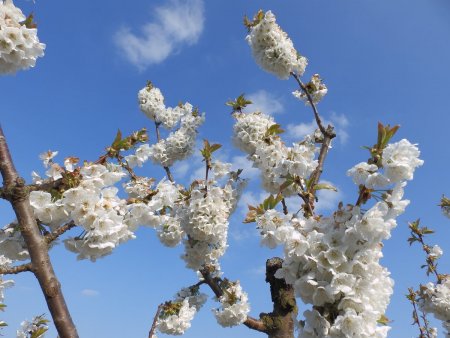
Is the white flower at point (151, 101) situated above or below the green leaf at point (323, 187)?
above

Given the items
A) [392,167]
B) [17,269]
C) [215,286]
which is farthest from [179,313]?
[392,167]

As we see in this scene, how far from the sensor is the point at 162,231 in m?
6.51

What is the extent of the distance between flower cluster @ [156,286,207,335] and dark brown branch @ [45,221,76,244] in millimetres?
4711

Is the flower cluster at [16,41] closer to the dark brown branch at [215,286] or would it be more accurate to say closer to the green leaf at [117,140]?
the green leaf at [117,140]

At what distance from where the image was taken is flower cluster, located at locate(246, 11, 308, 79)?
20.1 feet

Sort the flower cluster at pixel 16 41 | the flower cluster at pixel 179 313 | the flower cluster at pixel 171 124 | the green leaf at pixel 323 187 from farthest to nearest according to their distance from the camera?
1. the flower cluster at pixel 171 124
2. the flower cluster at pixel 179 313
3. the green leaf at pixel 323 187
4. the flower cluster at pixel 16 41

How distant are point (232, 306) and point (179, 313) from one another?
1008 mm

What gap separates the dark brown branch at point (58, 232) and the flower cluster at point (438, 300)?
203 inches

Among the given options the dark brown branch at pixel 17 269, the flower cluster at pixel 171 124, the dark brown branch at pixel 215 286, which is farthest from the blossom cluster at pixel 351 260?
the flower cluster at pixel 171 124

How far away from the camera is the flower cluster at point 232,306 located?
6.16 metres

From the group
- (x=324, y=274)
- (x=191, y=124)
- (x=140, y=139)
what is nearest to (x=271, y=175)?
(x=140, y=139)

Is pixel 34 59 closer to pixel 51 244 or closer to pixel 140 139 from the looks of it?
pixel 51 244

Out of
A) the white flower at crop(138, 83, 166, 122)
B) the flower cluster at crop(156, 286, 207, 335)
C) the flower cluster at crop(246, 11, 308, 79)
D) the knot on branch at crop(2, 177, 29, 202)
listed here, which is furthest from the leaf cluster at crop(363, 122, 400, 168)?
the white flower at crop(138, 83, 166, 122)

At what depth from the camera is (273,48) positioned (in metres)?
6.16
